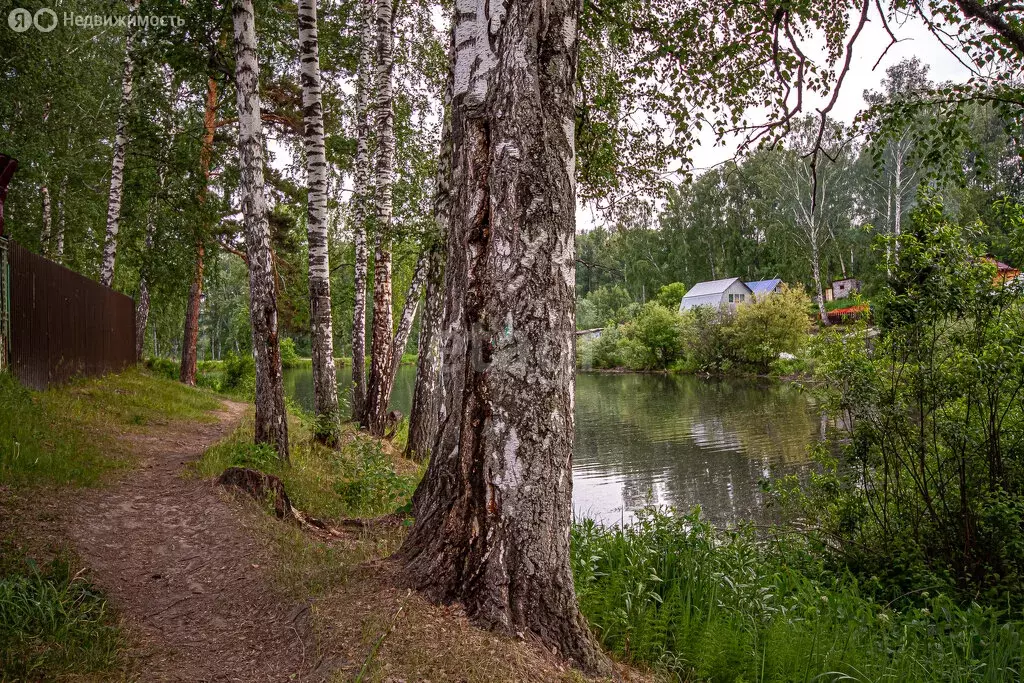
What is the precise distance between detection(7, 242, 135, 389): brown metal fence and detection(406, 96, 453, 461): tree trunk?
5083 mm

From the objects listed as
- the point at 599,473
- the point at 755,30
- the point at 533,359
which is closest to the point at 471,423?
the point at 533,359

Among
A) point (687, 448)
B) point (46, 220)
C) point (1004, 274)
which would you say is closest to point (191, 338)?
point (46, 220)

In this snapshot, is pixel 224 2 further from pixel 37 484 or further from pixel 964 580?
pixel 964 580

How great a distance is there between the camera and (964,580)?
6180mm

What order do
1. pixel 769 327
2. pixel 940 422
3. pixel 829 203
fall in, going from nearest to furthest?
1. pixel 940 422
2. pixel 769 327
3. pixel 829 203

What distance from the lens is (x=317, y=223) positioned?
8.35 meters

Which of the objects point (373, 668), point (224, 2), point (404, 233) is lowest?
point (373, 668)

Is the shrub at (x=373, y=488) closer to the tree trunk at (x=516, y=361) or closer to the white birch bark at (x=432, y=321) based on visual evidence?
the white birch bark at (x=432, y=321)

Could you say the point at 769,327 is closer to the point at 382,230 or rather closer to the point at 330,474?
the point at 382,230

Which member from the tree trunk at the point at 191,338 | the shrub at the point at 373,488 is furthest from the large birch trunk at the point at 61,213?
the shrub at the point at 373,488

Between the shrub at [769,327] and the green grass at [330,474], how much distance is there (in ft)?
105

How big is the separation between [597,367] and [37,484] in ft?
147

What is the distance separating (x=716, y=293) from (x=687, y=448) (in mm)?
41683

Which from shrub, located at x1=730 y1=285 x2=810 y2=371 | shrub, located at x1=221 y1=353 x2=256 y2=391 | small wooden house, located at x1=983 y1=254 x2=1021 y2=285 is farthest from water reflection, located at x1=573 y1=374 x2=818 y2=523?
shrub, located at x1=221 y1=353 x2=256 y2=391
